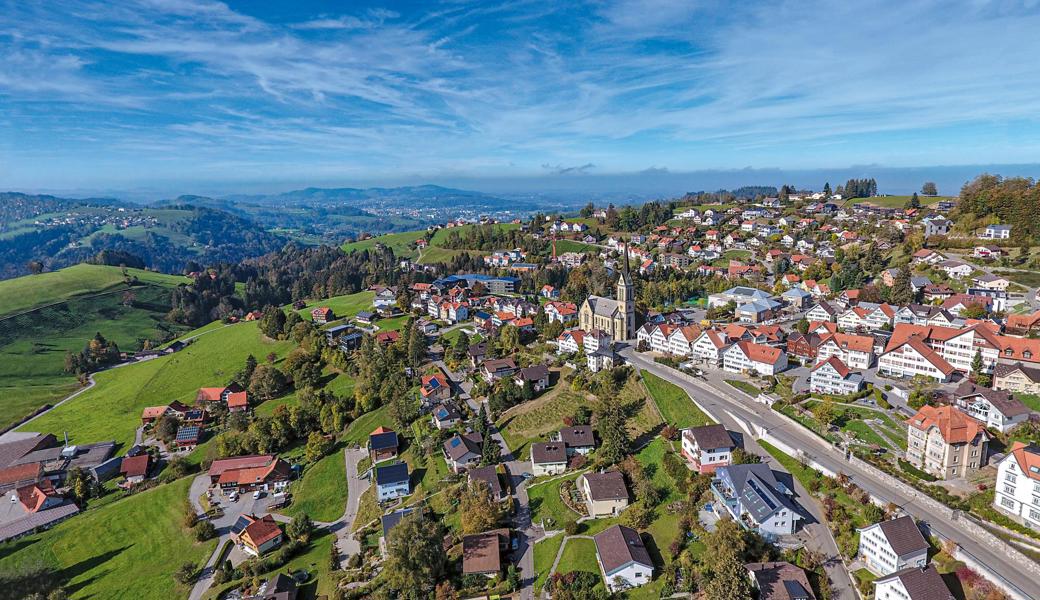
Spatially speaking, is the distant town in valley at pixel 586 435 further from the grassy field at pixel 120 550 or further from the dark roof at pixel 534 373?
the dark roof at pixel 534 373

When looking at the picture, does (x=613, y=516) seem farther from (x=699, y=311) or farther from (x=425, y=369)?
(x=699, y=311)

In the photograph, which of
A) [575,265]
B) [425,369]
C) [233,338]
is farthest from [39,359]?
[575,265]

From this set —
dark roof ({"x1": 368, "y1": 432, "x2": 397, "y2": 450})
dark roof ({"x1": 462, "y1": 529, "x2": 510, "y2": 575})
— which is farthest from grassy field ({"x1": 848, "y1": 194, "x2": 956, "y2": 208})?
dark roof ({"x1": 462, "y1": 529, "x2": 510, "y2": 575})

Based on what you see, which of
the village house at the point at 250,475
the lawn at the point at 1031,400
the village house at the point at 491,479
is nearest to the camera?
the lawn at the point at 1031,400

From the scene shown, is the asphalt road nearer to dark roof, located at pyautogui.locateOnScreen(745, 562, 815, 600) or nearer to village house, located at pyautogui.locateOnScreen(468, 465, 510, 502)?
dark roof, located at pyautogui.locateOnScreen(745, 562, 815, 600)

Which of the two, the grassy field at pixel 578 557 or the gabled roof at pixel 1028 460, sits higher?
the gabled roof at pixel 1028 460

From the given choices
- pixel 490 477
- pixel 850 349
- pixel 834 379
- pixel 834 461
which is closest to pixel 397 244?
pixel 490 477

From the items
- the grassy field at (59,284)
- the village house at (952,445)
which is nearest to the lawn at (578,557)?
the village house at (952,445)
